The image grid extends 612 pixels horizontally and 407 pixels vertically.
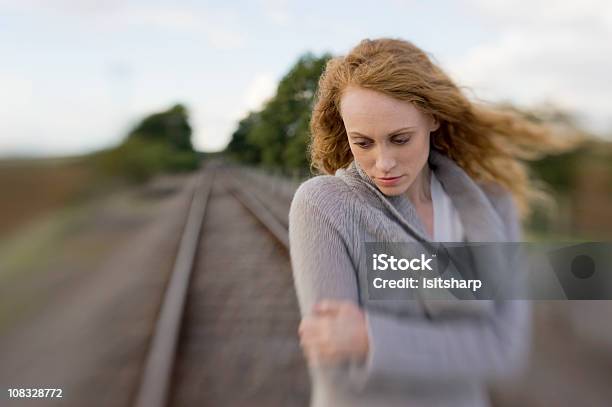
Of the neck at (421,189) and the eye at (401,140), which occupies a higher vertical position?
the eye at (401,140)

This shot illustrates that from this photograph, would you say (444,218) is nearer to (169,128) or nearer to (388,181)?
(388,181)

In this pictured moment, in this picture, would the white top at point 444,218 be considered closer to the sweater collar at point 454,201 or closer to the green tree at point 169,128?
the sweater collar at point 454,201

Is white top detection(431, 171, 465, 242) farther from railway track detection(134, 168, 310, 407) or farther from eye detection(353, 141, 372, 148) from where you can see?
railway track detection(134, 168, 310, 407)

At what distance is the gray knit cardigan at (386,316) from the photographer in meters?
0.80

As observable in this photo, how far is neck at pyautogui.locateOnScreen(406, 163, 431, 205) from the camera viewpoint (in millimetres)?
962

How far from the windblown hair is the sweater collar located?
0.19 ft

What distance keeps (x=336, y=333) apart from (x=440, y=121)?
46cm

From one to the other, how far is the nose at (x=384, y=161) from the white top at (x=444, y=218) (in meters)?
0.17

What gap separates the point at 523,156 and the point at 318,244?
66 centimetres

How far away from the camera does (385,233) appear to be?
0.87m

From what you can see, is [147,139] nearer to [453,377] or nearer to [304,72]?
[304,72]
